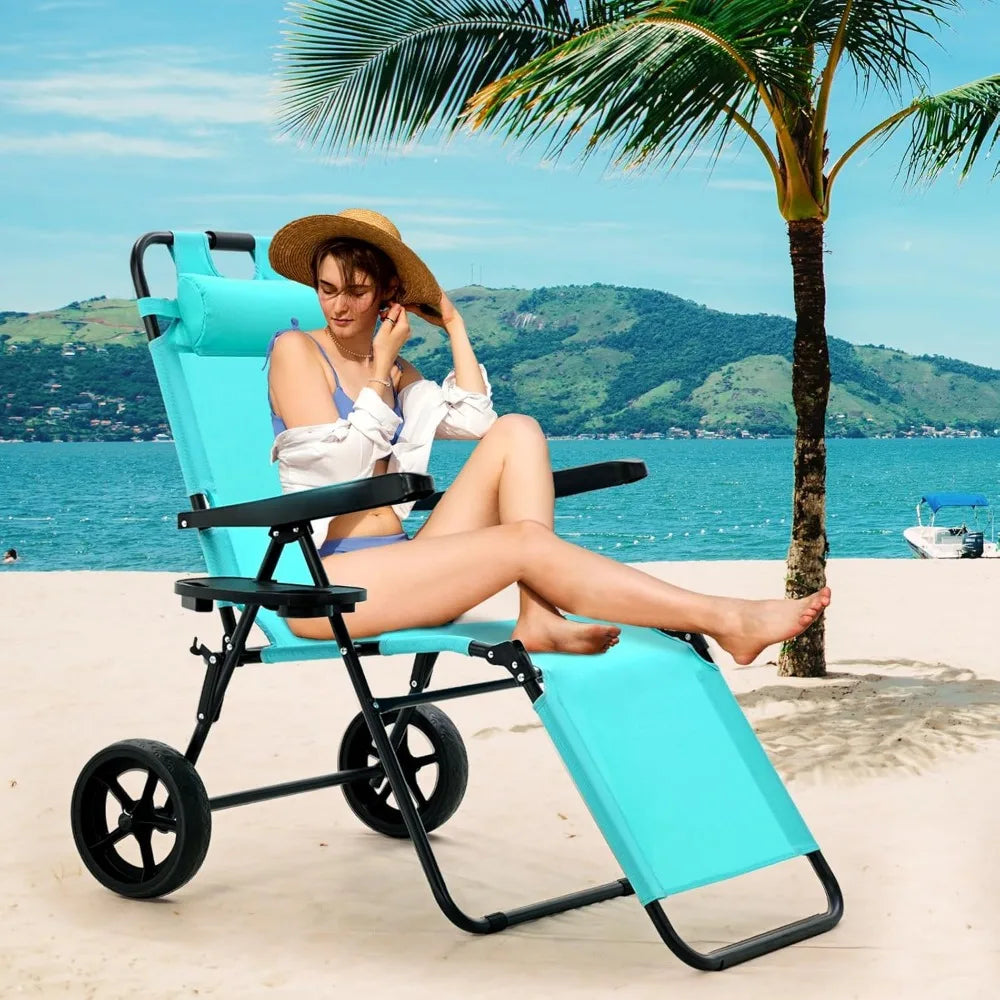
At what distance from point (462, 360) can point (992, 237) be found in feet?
365

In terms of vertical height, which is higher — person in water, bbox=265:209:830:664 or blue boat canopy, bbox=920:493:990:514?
person in water, bbox=265:209:830:664

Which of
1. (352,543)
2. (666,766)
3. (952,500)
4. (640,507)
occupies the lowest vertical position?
(640,507)

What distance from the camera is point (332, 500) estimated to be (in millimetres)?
2914

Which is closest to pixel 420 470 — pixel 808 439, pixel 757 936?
pixel 757 936

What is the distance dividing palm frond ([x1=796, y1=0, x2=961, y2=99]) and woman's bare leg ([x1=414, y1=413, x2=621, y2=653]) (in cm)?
260

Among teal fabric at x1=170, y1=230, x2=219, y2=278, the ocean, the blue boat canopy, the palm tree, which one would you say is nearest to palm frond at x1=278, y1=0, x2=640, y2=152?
the palm tree

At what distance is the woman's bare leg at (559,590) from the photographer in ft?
9.71

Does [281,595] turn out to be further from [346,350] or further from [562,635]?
[346,350]

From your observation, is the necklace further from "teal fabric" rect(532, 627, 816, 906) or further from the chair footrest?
"teal fabric" rect(532, 627, 816, 906)

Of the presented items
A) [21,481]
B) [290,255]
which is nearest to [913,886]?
[290,255]

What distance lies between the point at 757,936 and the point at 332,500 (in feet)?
4.03

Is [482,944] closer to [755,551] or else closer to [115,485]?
[755,551]

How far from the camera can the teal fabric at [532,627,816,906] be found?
271cm

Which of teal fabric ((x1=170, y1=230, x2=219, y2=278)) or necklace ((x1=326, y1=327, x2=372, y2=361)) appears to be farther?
teal fabric ((x1=170, y1=230, x2=219, y2=278))
